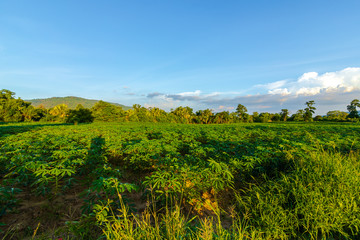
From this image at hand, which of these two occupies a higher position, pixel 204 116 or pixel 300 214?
pixel 204 116

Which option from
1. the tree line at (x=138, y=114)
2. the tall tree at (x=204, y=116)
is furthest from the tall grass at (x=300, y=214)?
the tall tree at (x=204, y=116)

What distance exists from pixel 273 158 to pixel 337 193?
159cm

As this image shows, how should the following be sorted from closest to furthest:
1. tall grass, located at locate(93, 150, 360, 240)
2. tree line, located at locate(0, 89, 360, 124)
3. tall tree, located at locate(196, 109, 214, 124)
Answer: tall grass, located at locate(93, 150, 360, 240), tree line, located at locate(0, 89, 360, 124), tall tree, located at locate(196, 109, 214, 124)

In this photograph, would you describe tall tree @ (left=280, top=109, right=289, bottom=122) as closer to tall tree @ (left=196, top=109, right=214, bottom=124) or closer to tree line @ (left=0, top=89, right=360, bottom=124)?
tree line @ (left=0, top=89, right=360, bottom=124)

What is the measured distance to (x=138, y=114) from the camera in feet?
158

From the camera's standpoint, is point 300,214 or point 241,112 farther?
point 241,112

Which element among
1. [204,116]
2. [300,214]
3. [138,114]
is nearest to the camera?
[300,214]

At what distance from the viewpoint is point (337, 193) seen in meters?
2.74

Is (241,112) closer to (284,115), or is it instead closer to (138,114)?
(284,115)

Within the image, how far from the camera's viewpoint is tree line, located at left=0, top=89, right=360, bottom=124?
41.8 meters

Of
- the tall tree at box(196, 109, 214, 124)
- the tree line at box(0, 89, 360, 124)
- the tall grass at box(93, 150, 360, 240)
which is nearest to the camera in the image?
the tall grass at box(93, 150, 360, 240)

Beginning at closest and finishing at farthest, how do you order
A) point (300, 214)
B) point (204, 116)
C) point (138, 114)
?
point (300, 214) < point (138, 114) < point (204, 116)

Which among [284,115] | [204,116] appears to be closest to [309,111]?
[284,115]

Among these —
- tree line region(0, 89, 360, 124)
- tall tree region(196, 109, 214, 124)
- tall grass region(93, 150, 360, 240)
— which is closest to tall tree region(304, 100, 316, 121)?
Answer: tree line region(0, 89, 360, 124)
